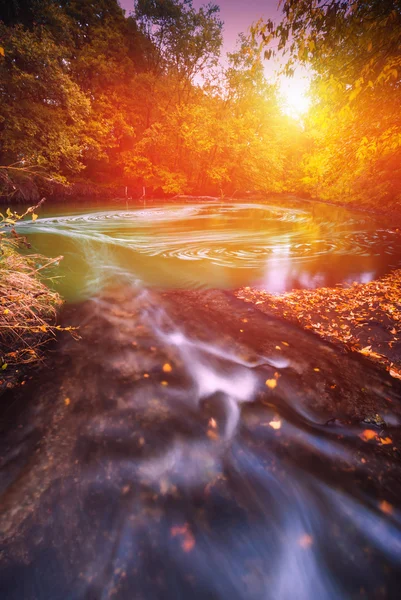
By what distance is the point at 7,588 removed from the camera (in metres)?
1.70

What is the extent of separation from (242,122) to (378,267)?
77.7 ft

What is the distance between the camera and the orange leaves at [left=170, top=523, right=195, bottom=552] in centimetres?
199

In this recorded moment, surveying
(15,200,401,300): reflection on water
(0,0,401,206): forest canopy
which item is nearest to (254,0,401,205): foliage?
(0,0,401,206): forest canopy

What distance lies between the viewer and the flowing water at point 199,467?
1860 millimetres

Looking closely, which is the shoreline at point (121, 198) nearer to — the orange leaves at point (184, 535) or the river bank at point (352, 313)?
the river bank at point (352, 313)

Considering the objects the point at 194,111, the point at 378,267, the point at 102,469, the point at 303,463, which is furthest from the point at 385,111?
the point at 194,111

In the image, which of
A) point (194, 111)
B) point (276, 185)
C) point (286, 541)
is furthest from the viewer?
point (276, 185)

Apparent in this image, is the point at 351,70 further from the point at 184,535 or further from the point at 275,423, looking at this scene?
the point at 184,535

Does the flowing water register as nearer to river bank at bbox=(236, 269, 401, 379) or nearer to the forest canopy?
river bank at bbox=(236, 269, 401, 379)

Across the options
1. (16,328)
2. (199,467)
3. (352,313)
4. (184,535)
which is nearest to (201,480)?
(199,467)

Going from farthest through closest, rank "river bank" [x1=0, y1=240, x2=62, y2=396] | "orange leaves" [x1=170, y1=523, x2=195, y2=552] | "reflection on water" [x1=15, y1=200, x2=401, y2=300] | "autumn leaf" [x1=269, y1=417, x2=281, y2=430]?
"reflection on water" [x1=15, y1=200, x2=401, y2=300] < "river bank" [x1=0, y1=240, x2=62, y2=396] < "autumn leaf" [x1=269, y1=417, x2=281, y2=430] < "orange leaves" [x1=170, y1=523, x2=195, y2=552]

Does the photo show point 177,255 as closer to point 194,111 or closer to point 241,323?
point 241,323

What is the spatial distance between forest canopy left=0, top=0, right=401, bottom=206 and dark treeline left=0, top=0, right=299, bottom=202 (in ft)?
0.31

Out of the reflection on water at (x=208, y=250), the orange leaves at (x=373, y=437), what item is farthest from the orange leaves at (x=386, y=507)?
the reflection on water at (x=208, y=250)
